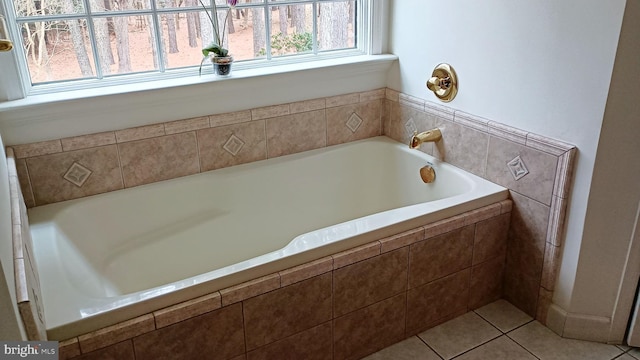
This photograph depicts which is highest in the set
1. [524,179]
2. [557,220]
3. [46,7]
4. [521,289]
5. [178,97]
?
[46,7]

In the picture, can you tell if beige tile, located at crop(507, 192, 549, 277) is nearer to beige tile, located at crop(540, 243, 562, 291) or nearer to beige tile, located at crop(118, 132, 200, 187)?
beige tile, located at crop(540, 243, 562, 291)

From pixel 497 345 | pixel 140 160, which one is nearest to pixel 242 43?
pixel 140 160

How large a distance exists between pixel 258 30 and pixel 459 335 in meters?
1.58

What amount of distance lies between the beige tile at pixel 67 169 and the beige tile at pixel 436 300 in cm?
127

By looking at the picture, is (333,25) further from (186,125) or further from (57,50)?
(57,50)

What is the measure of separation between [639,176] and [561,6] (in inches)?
24.8

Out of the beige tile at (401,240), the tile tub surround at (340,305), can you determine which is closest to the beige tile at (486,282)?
the tile tub surround at (340,305)

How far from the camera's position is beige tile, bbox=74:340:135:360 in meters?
1.40

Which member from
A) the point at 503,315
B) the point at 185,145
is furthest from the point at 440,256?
the point at 185,145

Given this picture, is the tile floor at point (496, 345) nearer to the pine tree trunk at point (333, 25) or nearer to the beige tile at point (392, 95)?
the beige tile at point (392, 95)

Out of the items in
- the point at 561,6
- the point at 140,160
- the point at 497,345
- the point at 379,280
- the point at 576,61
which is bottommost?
the point at 497,345

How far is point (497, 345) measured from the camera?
6.60ft

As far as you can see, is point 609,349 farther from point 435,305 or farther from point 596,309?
point 435,305

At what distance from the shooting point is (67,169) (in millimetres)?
2027
